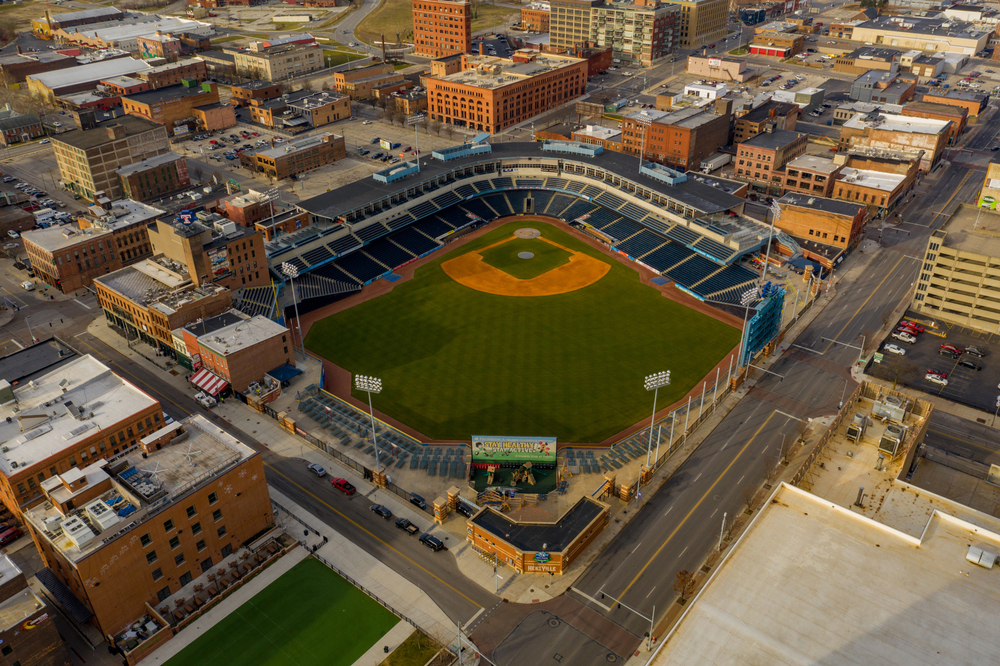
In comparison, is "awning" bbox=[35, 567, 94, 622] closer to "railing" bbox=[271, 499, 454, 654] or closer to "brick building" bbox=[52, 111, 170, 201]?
"railing" bbox=[271, 499, 454, 654]

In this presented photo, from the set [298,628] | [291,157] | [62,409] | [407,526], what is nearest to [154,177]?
[291,157]

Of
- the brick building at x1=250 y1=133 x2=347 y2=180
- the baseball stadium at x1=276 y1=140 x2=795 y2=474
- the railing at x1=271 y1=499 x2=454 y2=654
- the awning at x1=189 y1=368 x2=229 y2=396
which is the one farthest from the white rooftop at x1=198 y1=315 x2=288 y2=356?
the brick building at x1=250 y1=133 x2=347 y2=180

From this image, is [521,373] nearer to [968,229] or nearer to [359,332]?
[359,332]

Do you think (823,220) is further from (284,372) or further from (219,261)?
(219,261)

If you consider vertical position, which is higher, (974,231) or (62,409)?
(974,231)

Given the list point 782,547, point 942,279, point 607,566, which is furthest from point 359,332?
point 942,279

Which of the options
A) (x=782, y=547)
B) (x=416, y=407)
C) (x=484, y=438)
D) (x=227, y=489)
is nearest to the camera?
(x=782, y=547)

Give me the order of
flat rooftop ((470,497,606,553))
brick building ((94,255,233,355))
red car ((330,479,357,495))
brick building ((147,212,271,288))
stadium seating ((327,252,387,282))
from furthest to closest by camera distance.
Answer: stadium seating ((327,252,387,282))
brick building ((147,212,271,288))
brick building ((94,255,233,355))
red car ((330,479,357,495))
flat rooftop ((470,497,606,553))
